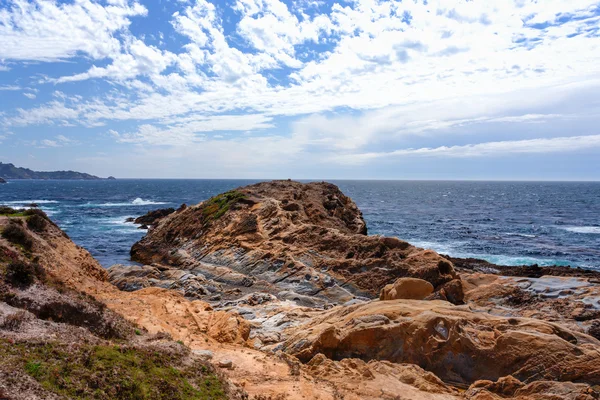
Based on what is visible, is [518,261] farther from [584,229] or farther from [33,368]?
[33,368]

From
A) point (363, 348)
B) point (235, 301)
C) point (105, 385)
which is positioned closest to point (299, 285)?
point (235, 301)

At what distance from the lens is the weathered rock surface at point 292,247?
25688 millimetres

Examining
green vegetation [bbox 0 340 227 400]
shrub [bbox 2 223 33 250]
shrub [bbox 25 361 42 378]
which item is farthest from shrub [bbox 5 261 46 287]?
shrub [bbox 25 361 42 378]

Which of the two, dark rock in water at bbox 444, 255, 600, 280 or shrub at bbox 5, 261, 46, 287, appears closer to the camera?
shrub at bbox 5, 261, 46, 287

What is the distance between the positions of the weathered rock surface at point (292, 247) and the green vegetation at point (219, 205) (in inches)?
4.1

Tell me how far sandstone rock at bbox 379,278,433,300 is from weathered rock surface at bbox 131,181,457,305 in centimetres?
345

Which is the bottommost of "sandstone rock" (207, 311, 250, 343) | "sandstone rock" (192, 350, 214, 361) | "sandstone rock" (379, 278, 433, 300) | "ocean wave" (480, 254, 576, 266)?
"ocean wave" (480, 254, 576, 266)

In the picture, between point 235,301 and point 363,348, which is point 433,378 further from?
point 235,301

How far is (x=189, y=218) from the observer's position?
42688 millimetres

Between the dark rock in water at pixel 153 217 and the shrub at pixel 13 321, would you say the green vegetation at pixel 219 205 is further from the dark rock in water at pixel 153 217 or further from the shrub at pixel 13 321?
the shrub at pixel 13 321

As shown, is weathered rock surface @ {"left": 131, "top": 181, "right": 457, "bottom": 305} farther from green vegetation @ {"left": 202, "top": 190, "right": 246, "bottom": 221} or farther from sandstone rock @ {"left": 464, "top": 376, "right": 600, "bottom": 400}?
sandstone rock @ {"left": 464, "top": 376, "right": 600, "bottom": 400}

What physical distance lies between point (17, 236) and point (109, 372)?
630 inches

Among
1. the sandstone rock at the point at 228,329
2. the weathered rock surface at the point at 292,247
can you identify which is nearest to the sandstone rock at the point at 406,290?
the weathered rock surface at the point at 292,247

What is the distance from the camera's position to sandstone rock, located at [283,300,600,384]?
1358 centimetres
